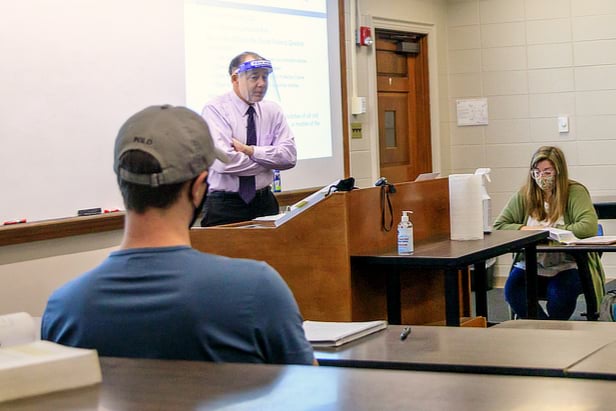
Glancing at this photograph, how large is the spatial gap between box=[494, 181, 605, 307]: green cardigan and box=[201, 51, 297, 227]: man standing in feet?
3.74

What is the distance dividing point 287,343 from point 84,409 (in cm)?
53

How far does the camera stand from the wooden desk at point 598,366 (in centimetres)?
139

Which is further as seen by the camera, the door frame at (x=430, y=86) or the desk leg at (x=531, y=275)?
the door frame at (x=430, y=86)

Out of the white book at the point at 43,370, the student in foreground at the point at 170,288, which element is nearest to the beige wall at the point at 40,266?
the student in foreground at the point at 170,288

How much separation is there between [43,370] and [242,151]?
339cm

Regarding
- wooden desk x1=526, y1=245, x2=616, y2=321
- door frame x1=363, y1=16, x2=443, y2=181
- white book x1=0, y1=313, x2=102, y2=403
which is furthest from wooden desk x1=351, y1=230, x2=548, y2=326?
door frame x1=363, y1=16, x2=443, y2=181

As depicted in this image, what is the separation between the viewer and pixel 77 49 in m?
4.05

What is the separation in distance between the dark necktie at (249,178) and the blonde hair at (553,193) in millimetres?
1371

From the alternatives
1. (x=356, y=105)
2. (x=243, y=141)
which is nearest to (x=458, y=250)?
(x=243, y=141)

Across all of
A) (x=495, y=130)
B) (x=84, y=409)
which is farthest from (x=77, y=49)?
(x=495, y=130)

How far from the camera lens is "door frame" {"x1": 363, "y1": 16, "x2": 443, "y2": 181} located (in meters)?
6.43

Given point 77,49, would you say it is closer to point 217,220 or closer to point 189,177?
point 217,220

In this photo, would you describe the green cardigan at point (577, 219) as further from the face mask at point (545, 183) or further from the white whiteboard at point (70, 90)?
the white whiteboard at point (70, 90)

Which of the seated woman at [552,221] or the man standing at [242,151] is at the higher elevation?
the man standing at [242,151]
